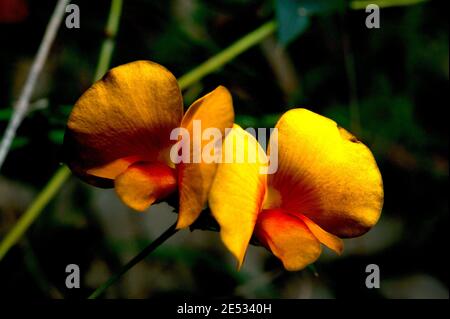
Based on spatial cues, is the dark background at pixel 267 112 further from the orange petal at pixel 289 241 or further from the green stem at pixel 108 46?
the orange petal at pixel 289 241

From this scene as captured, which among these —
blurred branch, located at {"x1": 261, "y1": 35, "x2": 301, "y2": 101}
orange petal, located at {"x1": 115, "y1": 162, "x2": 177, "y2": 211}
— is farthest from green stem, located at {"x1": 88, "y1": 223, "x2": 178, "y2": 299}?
blurred branch, located at {"x1": 261, "y1": 35, "x2": 301, "y2": 101}

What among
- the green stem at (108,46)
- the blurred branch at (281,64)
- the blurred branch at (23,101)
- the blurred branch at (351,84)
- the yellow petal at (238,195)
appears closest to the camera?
the yellow petal at (238,195)

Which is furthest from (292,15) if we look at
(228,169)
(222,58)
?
(228,169)

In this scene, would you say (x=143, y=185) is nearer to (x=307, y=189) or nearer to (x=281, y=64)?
(x=307, y=189)

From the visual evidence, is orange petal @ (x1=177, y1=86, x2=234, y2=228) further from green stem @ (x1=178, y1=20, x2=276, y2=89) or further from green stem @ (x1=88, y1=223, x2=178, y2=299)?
green stem @ (x1=178, y1=20, x2=276, y2=89)

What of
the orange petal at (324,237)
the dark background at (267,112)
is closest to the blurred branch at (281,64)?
the dark background at (267,112)
